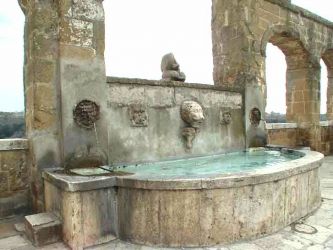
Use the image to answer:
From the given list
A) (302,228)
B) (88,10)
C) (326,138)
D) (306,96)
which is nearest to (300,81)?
(306,96)

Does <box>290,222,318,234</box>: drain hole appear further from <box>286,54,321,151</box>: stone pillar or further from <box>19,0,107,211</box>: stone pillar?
<box>286,54,321,151</box>: stone pillar

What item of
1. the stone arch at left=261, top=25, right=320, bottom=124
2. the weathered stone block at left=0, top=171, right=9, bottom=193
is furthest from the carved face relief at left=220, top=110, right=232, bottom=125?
the stone arch at left=261, top=25, right=320, bottom=124

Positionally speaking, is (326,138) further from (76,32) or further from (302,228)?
(76,32)

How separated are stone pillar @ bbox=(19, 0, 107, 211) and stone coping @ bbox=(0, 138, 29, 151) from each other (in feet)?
0.37

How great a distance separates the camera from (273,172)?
312cm

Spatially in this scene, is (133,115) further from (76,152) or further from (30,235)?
(30,235)

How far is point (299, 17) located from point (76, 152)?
24.0ft

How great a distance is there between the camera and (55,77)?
11.8ft

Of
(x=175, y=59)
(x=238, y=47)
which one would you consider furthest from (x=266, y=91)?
(x=175, y=59)

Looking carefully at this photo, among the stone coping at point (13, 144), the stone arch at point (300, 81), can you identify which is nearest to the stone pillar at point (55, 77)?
the stone coping at point (13, 144)

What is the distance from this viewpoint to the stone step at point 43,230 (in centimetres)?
286

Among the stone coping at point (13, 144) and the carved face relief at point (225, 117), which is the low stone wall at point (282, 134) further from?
the stone coping at point (13, 144)

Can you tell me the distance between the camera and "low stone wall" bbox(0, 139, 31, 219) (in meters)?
3.64

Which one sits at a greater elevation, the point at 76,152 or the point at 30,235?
the point at 76,152
